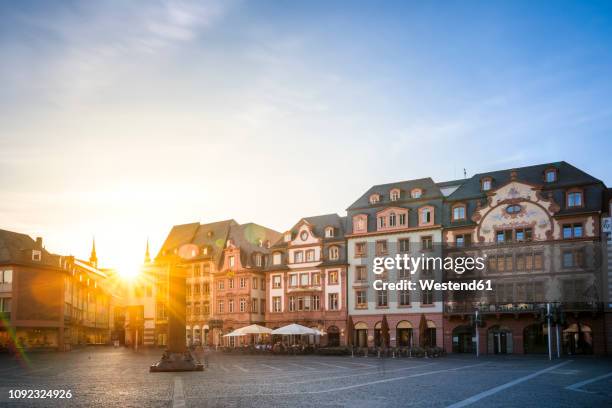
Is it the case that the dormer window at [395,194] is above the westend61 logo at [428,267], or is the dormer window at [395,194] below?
above

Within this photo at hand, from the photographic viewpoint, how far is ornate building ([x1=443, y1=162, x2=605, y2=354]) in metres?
58.4

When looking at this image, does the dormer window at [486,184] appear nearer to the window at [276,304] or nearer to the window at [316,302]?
the window at [316,302]

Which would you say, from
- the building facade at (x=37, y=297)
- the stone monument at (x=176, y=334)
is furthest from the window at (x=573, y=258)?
the building facade at (x=37, y=297)

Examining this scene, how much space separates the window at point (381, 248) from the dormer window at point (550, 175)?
57.2 feet

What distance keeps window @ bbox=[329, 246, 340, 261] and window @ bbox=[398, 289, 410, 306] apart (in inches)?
349

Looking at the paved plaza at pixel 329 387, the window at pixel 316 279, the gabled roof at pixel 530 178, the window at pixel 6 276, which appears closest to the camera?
the paved plaza at pixel 329 387

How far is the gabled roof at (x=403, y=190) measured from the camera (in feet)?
231

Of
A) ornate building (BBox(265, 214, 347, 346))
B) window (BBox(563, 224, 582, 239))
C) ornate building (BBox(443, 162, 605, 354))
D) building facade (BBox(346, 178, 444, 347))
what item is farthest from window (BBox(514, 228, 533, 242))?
ornate building (BBox(265, 214, 347, 346))

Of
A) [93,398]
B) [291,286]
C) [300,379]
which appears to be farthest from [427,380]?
[291,286]

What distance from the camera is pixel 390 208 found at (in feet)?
235

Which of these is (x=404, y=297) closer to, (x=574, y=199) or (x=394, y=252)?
(x=394, y=252)

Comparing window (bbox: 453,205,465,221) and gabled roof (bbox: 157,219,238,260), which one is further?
gabled roof (bbox: 157,219,238,260)

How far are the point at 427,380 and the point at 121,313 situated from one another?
3050 inches

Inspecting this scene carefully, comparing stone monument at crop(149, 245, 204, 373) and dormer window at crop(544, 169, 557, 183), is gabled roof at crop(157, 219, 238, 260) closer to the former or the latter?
dormer window at crop(544, 169, 557, 183)
